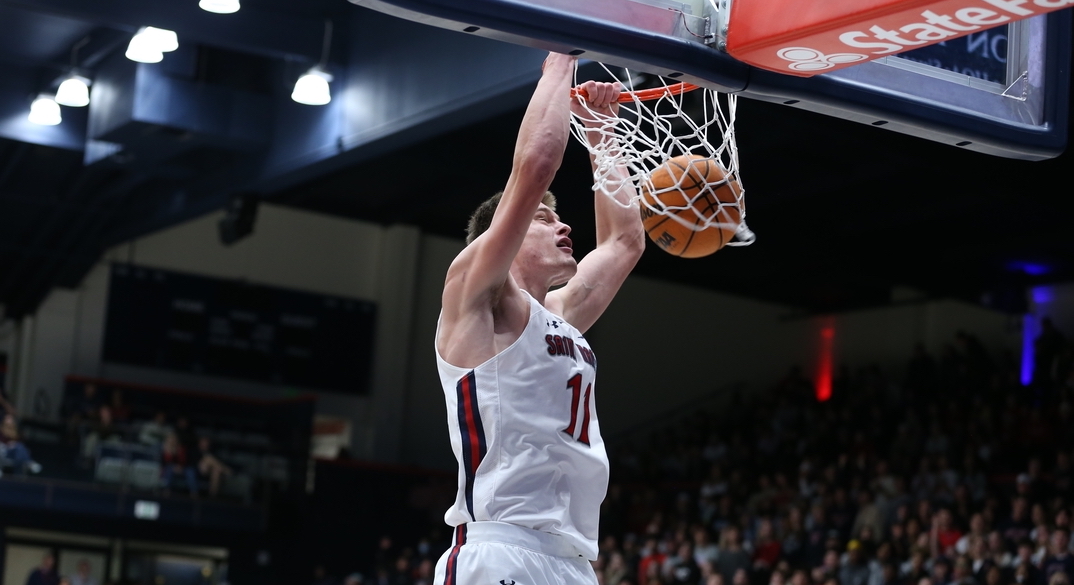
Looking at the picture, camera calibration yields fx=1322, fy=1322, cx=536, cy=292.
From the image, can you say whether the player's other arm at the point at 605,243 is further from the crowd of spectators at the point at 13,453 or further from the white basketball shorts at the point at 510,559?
the crowd of spectators at the point at 13,453

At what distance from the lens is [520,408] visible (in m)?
3.61

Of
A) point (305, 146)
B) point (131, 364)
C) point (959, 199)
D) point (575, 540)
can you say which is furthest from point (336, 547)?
point (575, 540)

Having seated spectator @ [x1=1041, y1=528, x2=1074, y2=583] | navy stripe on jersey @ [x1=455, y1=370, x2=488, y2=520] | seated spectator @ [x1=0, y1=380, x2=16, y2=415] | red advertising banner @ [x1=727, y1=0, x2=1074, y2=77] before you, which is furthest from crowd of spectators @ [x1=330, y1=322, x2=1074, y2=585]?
navy stripe on jersey @ [x1=455, y1=370, x2=488, y2=520]

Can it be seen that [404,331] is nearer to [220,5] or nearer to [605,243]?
[220,5]

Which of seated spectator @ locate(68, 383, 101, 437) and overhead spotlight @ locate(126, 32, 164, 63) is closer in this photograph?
overhead spotlight @ locate(126, 32, 164, 63)

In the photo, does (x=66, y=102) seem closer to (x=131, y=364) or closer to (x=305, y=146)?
(x=305, y=146)

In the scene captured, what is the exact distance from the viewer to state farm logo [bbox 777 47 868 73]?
3.64 meters

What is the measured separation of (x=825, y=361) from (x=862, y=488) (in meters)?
9.24

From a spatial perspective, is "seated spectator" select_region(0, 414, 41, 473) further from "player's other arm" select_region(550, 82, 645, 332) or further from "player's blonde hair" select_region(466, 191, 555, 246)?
"player's blonde hair" select_region(466, 191, 555, 246)

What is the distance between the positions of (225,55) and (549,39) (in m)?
11.2

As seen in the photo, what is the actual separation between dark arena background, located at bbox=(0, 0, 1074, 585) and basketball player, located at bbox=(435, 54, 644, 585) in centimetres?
667

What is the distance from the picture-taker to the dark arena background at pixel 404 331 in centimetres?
1267

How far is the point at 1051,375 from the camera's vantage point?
17.6 meters

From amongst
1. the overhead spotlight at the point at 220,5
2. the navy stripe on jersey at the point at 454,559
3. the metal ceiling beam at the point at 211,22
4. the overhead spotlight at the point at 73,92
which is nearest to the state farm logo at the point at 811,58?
the navy stripe on jersey at the point at 454,559
